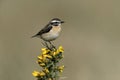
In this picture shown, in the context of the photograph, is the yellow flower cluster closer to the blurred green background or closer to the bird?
the bird

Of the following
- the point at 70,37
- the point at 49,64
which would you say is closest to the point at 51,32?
the point at 49,64

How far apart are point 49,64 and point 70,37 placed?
11016mm

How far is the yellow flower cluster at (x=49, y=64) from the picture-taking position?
21.7ft

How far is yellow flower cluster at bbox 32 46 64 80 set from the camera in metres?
6.61

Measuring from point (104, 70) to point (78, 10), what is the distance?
434cm

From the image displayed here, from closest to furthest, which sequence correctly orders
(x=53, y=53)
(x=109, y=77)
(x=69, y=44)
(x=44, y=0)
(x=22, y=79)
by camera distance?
1. (x=53, y=53)
2. (x=22, y=79)
3. (x=109, y=77)
4. (x=69, y=44)
5. (x=44, y=0)

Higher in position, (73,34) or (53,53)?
(53,53)

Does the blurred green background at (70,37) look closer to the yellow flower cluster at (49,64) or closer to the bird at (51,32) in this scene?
the bird at (51,32)

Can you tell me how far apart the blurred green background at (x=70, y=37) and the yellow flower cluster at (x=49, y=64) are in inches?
273

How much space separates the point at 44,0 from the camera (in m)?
21.1

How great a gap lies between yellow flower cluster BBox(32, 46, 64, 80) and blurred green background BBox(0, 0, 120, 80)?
6.93 m

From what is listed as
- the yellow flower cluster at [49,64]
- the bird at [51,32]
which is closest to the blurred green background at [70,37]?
the bird at [51,32]

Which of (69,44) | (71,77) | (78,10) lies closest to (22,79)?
(71,77)

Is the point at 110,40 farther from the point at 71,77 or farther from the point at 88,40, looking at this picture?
the point at 71,77
